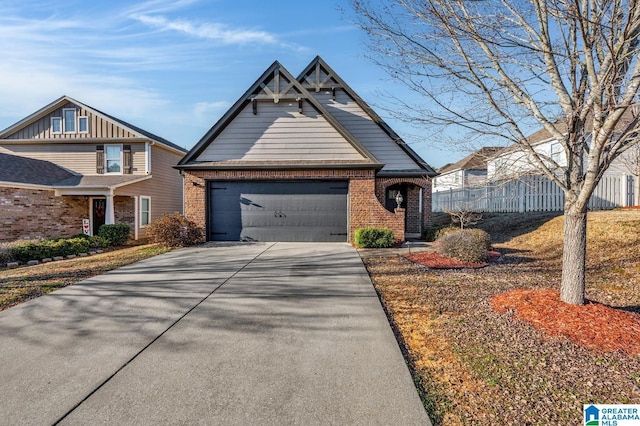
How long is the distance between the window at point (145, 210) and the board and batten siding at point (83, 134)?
3.20 metres

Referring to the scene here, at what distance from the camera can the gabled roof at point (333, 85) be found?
1322 centimetres

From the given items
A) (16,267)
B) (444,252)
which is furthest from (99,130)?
(444,252)

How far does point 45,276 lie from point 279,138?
7.86m

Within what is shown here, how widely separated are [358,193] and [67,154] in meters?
15.1

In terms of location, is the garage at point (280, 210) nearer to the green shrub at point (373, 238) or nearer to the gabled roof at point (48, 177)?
the green shrub at point (373, 238)

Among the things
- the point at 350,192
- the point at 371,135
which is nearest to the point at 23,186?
the point at 350,192

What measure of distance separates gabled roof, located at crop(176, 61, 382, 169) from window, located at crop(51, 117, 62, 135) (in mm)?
9491

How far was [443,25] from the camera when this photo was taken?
4.41 m

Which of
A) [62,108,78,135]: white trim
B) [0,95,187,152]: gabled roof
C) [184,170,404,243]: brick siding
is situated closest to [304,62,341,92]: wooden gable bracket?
[184,170,404,243]: brick siding

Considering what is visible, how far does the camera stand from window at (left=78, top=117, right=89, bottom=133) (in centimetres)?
1623

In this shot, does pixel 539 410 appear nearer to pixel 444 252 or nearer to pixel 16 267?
pixel 444 252

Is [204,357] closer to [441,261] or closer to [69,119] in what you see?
[441,261]

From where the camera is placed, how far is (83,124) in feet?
53.4

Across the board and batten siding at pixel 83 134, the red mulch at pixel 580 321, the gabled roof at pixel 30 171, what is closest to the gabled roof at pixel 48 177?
the gabled roof at pixel 30 171
